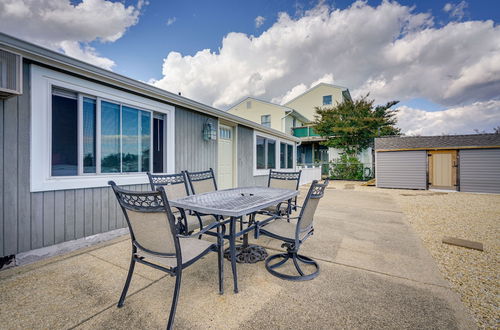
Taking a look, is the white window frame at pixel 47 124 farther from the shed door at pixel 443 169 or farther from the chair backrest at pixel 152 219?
the shed door at pixel 443 169

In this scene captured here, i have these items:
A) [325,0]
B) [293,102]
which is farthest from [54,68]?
[293,102]

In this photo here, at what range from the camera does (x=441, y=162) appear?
9.57 meters

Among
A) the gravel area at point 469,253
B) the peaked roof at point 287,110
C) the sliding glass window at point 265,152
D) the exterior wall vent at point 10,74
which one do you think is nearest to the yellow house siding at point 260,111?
the peaked roof at point 287,110

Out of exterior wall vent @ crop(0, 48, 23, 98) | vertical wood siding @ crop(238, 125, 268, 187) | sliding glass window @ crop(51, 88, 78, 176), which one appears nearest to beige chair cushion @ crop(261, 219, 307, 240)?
sliding glass window @ crop(51, 88, 78, 176)

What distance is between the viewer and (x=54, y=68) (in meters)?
2.65

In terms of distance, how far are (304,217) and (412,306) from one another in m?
1.09

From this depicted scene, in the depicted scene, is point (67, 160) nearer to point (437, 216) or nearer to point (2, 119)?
point (2, 119)

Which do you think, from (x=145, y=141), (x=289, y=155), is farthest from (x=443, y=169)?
(x=145, y=141)

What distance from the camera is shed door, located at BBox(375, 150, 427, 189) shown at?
984 centimetres

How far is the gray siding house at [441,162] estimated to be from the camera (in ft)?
28.5

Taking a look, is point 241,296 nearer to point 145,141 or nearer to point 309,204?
point 309,204

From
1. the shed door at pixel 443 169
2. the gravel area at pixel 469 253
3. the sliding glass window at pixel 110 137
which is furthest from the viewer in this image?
the shed door at pixel 443 169

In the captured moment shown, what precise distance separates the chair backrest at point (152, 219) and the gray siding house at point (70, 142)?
1.96m

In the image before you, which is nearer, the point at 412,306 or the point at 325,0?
the point at 412,306
